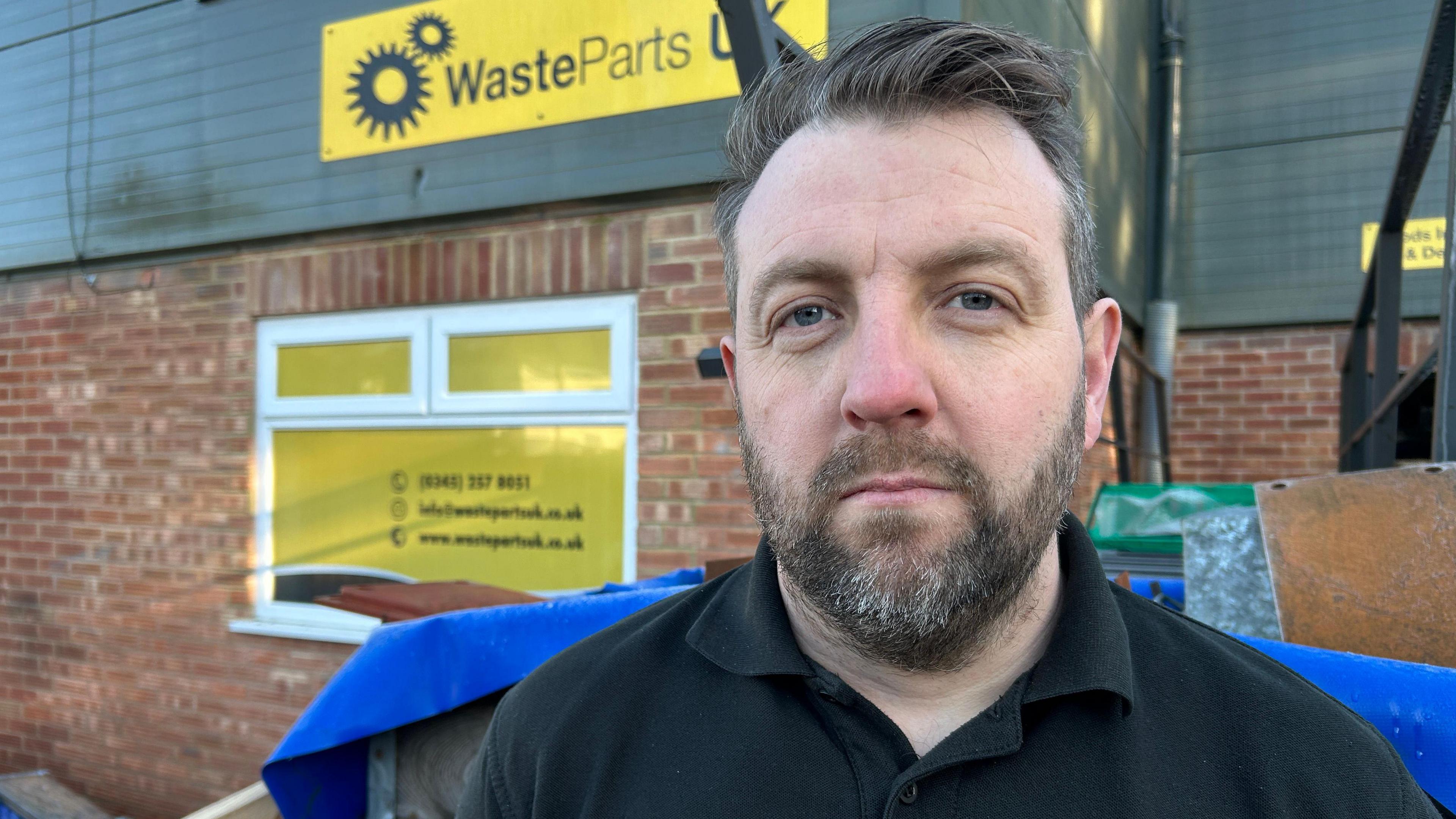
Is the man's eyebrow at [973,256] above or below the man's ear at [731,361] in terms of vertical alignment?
above

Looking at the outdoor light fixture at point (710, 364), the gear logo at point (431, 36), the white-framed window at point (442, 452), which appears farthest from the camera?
the gear logo at point (431, 36)

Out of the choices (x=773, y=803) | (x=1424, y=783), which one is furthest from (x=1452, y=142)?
(x=773, y=803)

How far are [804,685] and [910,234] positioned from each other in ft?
2.00

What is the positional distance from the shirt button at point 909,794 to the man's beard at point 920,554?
6.4 inches

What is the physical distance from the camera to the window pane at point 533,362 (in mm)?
3768

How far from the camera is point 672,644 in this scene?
1340mm

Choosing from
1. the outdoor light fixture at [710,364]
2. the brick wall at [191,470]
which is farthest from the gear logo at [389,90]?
the outdoor light fixture at [710,364]

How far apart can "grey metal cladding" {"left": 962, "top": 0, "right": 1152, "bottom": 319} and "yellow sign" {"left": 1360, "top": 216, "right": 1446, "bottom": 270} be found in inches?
48.6

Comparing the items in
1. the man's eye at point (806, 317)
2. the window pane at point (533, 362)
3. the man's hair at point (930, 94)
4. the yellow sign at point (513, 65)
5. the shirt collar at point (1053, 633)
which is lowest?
the shirt collar at point (1053, 633)

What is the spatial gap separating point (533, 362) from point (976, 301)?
9.64ft

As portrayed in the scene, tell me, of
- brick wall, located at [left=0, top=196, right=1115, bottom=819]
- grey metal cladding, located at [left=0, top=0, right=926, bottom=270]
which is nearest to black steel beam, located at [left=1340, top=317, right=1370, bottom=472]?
brick wall, located at [left=0, top=196, right=1115, bottom=819]

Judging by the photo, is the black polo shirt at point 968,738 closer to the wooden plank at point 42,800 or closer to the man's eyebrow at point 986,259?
the man's eyebrow at point 986,259

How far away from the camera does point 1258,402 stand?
586 centimetres

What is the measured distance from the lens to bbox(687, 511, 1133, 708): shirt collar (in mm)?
1111
